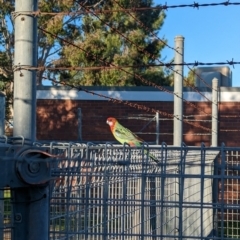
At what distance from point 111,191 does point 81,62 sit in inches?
633

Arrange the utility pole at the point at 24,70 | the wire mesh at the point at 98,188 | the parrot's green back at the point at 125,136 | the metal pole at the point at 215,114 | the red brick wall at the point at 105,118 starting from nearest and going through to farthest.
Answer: the wire mesh at the point at 98,188 < the utility pole at the point at 24,70 < the parrot's green back at the point at 125,136 < the metal pole at the point at 215,114 < the red brick wall at the point at 105,118

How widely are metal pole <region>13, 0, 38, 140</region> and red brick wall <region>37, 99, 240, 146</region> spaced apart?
11.4 m

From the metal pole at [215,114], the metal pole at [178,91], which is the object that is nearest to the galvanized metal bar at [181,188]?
the metal pole at [178,91]

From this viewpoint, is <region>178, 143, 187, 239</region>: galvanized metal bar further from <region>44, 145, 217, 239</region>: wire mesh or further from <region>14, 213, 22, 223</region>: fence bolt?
<region>14, 213, 22, 223</region>: fence bolt

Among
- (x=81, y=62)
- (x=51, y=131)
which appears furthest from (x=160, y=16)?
(x=51, y=131)

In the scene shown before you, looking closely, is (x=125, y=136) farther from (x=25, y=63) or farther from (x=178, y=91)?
(x=25, y=63)

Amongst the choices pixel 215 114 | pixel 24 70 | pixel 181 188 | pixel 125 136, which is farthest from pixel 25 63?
pixel 215 114

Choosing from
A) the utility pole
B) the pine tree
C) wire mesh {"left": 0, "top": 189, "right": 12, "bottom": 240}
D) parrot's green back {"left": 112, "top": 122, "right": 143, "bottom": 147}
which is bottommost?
wire mesh {"left": 0, "top": 189, "right": 12, "bottom": 240}

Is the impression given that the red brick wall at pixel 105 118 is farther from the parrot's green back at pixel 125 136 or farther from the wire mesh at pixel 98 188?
the wire mesh at pixel 98 188

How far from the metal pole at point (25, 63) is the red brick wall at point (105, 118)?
1141cm

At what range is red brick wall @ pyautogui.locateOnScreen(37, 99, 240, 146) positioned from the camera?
14633mm

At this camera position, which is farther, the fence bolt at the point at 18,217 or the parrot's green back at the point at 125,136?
the parrot's green back at the point at 125,136

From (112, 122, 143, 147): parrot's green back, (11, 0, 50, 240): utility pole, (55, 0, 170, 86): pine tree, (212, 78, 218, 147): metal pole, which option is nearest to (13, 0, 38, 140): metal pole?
(11, 0, 50, 240): utility pole

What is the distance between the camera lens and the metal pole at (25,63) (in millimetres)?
3137
